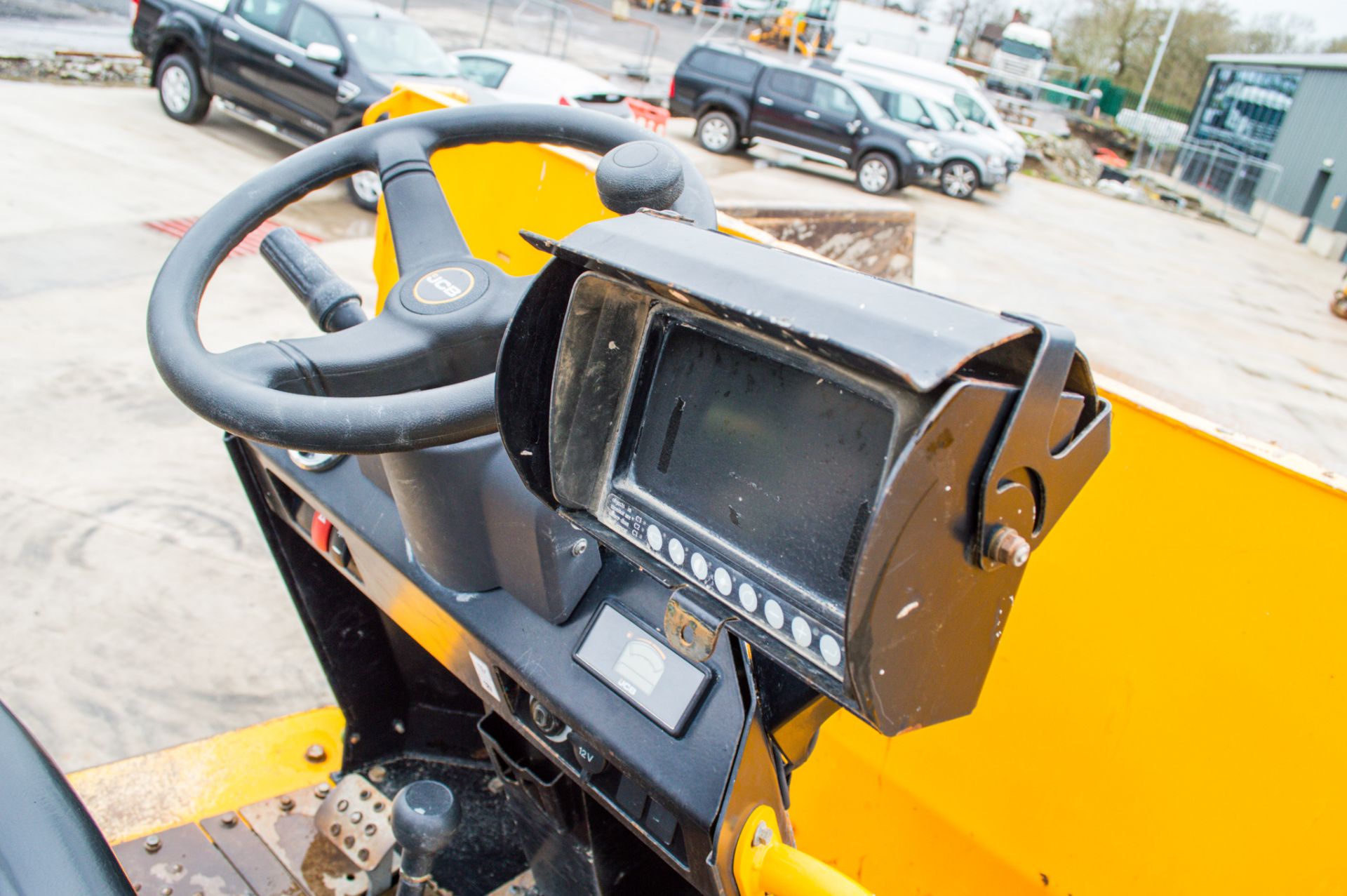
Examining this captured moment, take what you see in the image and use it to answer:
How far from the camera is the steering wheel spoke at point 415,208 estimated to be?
4.62 ft

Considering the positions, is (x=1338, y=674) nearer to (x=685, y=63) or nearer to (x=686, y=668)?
(x=686, y=668)

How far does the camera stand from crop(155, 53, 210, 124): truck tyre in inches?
371

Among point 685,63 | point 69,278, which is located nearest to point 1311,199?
point 685,63

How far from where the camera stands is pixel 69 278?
5.30 m

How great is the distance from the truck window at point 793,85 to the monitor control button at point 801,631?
1592 cm

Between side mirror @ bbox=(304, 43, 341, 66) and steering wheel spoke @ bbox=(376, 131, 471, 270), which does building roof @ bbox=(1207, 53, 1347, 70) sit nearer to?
side mirror @ bbox=(304, 43, 341, 66)

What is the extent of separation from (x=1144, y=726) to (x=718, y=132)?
15.6 m

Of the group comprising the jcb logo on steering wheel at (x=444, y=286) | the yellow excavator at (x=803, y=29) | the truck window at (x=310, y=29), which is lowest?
the jcb logo on steering wheel at (x=444, y=286)

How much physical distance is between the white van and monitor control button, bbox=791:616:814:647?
20.9 meters

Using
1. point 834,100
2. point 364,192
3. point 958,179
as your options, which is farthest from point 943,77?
point 364,192

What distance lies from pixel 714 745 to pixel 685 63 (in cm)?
1636

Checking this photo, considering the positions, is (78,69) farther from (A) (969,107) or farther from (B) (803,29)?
(B) (803,29)

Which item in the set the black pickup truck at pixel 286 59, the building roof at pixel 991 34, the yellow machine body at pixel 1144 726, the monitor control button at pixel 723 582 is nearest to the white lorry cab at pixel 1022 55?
the building roof at pixel 991 34

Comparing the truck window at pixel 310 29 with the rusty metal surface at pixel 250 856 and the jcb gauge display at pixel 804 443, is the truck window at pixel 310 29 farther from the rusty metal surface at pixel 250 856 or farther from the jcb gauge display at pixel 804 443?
the jcb gauge display at pixel 804 443
